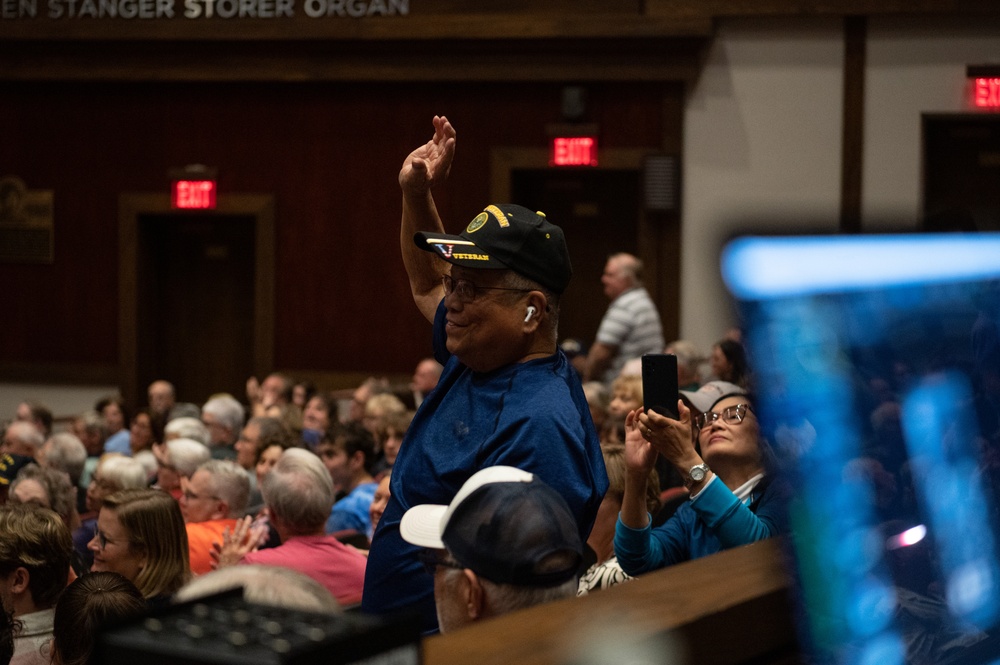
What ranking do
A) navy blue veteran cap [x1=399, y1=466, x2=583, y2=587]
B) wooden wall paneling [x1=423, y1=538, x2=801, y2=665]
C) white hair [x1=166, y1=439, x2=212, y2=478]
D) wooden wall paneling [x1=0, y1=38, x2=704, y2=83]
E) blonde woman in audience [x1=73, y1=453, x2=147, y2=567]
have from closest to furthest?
wooden wall paneling [x1=423, y1=538, x2=801, y2=665] < navy blue veteran cap [x1=399, y1=466, x2=583, y2=587] < blonde woman in audience [x1=73, y1=453, x2=147, y2=567] < white hair [x1=166, y1=439, x2=212, y2=478] < wooden wall paneling [x1=0, y1=38, x2=704, y2=83]

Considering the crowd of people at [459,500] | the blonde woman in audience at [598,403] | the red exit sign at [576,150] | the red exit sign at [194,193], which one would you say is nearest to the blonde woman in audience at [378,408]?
the blonde woman in audience at [598,403]

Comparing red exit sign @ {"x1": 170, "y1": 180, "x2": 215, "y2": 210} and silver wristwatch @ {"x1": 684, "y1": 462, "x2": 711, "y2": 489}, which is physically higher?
red exit sign @ {"x1": 170, "y1": 180, "x2": 215, "y2": 210}

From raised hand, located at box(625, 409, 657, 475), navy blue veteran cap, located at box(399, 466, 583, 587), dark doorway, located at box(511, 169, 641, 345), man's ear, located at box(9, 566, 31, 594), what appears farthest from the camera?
dark doorway, located at box(511, 169, 641, 345)

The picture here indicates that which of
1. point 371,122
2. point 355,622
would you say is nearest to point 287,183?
point 371,122

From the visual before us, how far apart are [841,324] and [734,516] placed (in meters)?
1.62

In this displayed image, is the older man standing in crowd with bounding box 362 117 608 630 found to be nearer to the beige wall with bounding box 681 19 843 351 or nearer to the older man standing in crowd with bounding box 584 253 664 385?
the older man standing in crowd with bounding box 584 253 664 385

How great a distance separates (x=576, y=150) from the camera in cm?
945

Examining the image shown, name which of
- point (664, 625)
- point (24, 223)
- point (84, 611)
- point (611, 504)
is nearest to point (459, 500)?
point (664, 625)

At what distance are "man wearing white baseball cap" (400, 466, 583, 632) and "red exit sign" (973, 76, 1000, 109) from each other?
811 cm

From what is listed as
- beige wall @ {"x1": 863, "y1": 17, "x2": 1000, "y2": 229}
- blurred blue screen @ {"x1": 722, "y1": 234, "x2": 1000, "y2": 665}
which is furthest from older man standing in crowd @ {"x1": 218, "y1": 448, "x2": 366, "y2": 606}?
beige wall @ {"x1": 863, "y1": 17, "x2": 1000, "y2": 229}

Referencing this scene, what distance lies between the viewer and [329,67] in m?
9.78

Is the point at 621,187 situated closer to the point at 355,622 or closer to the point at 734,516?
the point at 734,516

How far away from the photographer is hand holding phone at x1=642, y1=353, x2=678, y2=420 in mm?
2143

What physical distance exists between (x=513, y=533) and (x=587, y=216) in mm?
8436
